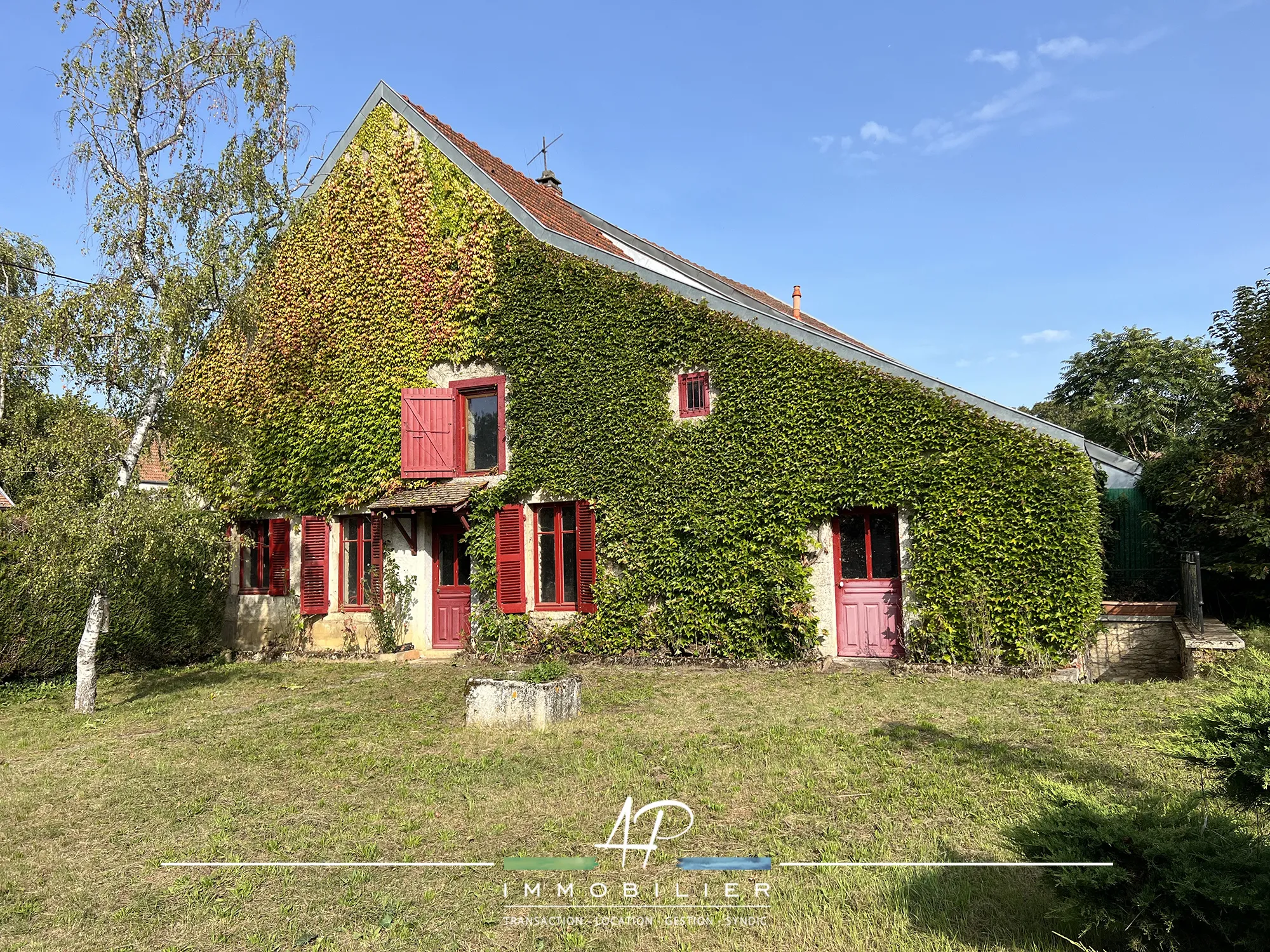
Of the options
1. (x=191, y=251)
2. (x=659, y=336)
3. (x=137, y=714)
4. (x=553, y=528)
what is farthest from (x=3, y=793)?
(x=659, y=336)

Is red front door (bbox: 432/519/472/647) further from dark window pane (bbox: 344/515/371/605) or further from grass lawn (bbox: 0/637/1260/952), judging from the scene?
grass lawn (bbox: 0/637/1260/952)

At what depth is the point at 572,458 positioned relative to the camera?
484 inches

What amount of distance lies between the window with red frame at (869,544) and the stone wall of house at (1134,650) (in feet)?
8.74

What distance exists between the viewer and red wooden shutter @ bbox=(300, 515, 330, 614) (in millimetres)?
13516

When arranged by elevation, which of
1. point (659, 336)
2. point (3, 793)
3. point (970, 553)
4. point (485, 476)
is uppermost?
point (659, 336)

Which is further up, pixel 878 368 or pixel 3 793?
pixel 878 368

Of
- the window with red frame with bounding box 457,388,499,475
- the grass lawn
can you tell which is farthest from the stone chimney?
the grass lawn

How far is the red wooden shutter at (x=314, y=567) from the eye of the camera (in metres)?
13.5

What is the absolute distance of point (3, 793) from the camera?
6.17 m

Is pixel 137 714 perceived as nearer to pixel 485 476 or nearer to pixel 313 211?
pixel 485 476

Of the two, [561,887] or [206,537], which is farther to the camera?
[206,537]

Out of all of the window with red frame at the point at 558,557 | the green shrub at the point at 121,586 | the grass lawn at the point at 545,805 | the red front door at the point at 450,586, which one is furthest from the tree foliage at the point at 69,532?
the window with red frame at the point at 558,557

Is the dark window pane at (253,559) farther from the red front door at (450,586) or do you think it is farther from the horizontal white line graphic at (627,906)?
the horizontal white line graphic at (627,906)

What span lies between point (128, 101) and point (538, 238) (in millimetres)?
5720
